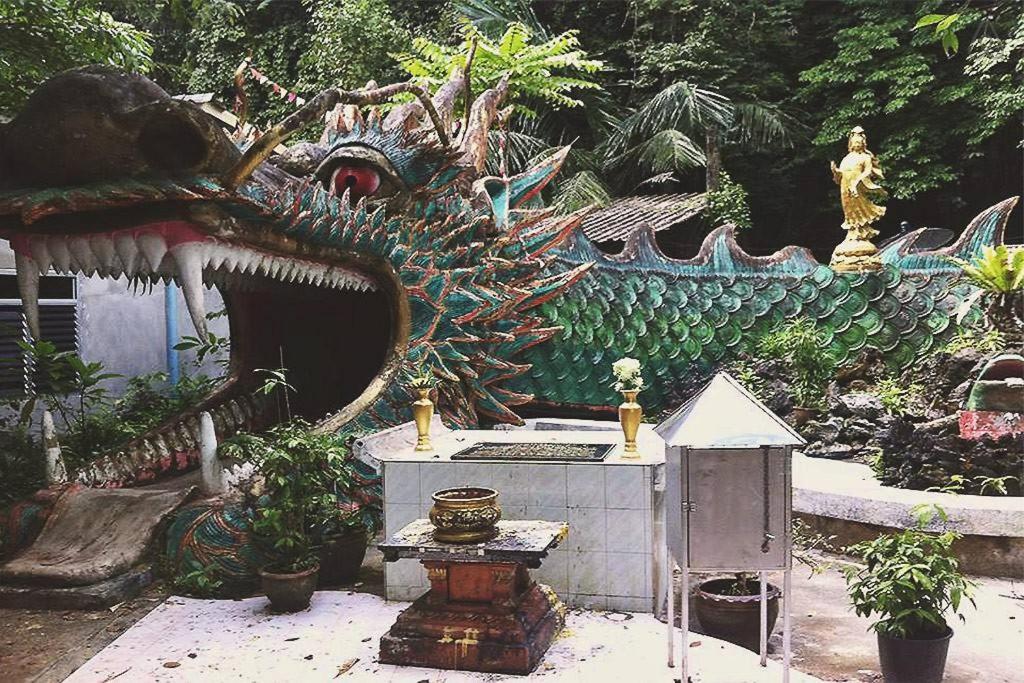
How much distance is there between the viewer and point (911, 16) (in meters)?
15.9

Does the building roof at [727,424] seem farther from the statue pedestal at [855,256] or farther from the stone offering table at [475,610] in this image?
the statue pedestal at [855,256]

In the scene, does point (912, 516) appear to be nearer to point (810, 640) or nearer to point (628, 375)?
point (810, 640)

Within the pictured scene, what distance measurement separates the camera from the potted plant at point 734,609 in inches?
162

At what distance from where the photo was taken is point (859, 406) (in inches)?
289

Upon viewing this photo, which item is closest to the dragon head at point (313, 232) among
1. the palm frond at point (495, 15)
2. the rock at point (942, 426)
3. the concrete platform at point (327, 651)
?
the concrete platform at point (327, 651)

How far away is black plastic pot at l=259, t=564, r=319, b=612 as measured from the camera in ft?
13.7

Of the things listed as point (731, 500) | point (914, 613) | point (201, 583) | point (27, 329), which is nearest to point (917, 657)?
point (914, 613)

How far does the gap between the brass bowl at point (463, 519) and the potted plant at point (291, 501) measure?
0.95 m

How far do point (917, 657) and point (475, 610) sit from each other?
1.73m

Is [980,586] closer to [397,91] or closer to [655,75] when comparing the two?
[397,91]

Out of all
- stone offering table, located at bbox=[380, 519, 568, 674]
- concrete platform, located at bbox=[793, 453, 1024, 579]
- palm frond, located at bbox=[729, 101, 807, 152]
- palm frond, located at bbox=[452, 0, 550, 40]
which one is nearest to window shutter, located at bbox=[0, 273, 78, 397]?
stone offering table, located at bbox=[380, 519, 568, 674]

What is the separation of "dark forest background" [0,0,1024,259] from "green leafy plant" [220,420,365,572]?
39.2ft

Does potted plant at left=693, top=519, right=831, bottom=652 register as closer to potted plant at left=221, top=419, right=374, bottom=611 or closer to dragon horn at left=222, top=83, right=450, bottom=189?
potted plant at left=221, top=419, right=374, bottom=611

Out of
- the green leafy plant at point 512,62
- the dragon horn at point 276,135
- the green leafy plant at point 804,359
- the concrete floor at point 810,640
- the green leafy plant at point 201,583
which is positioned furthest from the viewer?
the green leafy plant at point 512,62
